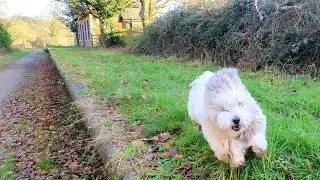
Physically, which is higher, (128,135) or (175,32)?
(175,32)

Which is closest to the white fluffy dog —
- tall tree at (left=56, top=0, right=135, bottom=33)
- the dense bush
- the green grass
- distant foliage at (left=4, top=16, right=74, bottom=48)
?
the green grass

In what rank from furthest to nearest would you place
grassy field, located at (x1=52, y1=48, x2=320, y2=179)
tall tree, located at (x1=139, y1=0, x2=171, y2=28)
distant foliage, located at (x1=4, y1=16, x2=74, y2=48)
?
distant foliage, located at (x1=4, y1=16, x2=74, y2=48) → tall tree, located at (x1=139, y1=0, x2=171, y2=28) → grassy field, located at (x1=52, y1=48, x2=320, y2=179)

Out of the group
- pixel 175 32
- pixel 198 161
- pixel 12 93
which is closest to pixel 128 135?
pixel 198 161

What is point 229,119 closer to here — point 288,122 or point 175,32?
point 288,122

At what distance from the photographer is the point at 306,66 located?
761 centimetres

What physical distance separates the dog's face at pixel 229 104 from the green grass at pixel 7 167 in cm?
331

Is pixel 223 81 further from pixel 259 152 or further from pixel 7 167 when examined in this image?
pixel 7 167

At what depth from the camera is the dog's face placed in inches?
93.3

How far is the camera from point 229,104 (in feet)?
7.96

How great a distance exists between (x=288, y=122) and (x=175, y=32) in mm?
11341

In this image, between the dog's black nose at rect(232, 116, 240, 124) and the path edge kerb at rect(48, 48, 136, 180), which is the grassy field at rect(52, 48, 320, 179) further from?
the dog's black nose at rect(232, 116, 240, 124)

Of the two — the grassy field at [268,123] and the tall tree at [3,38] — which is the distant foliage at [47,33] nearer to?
the tall tree at [3,38]

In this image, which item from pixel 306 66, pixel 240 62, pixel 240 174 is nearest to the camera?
pixel 240 174

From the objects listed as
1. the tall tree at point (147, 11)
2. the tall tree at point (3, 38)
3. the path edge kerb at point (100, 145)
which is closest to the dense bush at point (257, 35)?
the path edge kerb at point (100, 145)
